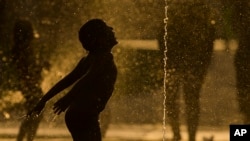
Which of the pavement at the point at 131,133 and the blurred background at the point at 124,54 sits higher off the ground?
the blurred background at the point at 124,54

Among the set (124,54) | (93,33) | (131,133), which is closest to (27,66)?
(124,54)

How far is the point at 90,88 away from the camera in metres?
3.38

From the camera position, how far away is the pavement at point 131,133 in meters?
4.38

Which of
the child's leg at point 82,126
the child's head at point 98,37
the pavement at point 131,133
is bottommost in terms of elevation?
the pavement at point 131,133

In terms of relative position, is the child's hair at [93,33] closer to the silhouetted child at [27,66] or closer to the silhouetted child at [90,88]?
the silhouetted child at [90,88]

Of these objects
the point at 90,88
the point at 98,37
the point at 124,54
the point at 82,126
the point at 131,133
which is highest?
the point at 98,37

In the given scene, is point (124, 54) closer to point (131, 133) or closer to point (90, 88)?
point (131, 133)

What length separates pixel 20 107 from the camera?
445 centimetres

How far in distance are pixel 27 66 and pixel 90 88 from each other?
44.9 inches

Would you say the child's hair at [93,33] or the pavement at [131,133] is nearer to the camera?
the child's hair at [93,33]

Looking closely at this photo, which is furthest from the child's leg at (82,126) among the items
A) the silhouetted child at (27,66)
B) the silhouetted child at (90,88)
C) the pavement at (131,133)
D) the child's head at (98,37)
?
A: the silhouetted child at (27,66)

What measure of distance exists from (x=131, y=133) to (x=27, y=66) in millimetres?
782

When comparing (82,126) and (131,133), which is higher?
(82,126)

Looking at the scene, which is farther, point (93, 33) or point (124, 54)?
point (124, 54)
